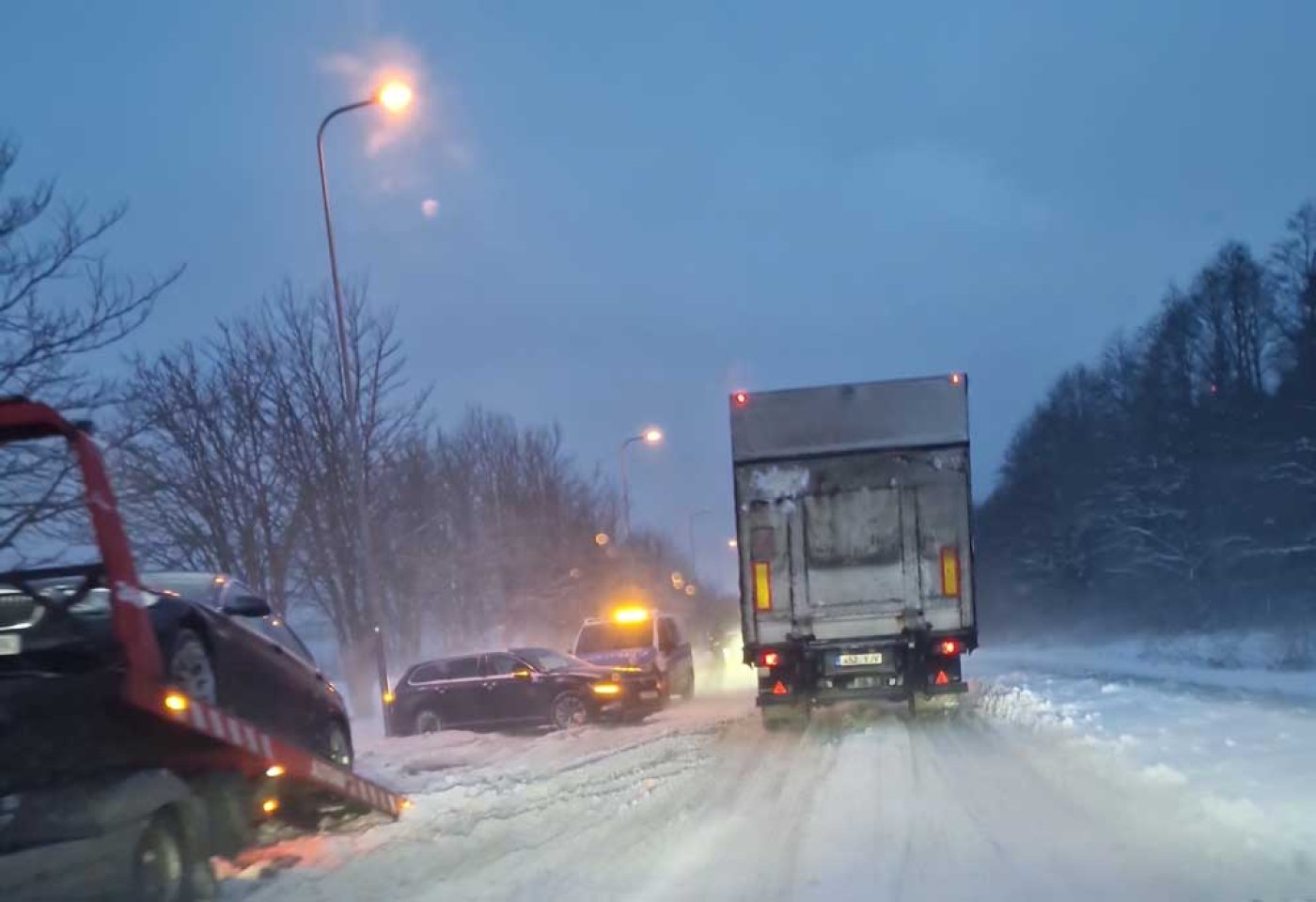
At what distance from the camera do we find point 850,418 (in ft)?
51.7

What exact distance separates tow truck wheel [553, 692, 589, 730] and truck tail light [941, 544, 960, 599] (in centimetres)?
771

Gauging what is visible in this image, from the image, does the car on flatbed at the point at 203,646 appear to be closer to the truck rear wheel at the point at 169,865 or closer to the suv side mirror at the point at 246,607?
the suv side mirror at the point at 246,607

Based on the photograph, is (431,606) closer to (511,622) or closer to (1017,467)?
(511,622)

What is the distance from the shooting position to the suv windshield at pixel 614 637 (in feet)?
83.3

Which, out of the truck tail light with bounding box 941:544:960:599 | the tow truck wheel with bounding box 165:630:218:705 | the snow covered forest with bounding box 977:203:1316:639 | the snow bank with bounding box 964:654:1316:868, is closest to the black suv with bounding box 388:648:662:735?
the snow bank with bounding box 964:654:1316:868

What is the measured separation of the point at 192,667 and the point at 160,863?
1639 millimetres

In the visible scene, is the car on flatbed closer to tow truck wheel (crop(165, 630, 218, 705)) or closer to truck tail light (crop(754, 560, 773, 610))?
tow truck wheel (crop(165, 630, 218, 705))

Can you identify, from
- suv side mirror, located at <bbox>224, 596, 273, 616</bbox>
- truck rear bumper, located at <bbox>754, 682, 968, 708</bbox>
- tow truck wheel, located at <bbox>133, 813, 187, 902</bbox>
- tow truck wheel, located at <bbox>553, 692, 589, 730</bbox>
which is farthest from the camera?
tow truck wheel, located at <bbox>553, 692, 589, 730</bbox>

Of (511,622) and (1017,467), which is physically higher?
(1017,467)

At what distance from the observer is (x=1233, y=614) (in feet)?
136

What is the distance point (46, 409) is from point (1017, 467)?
63.0 metres

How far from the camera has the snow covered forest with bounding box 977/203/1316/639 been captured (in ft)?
127

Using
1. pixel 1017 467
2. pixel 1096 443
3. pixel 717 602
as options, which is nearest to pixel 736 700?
pixel 1096 443

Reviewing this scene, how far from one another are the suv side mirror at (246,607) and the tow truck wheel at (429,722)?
39.3 feet
